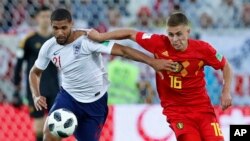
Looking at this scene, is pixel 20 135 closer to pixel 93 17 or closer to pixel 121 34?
pixel 93 17

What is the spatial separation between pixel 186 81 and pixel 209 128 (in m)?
0.44

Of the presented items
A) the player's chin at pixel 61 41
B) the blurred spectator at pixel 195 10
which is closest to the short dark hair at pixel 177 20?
the player's chin at pixel 61 41

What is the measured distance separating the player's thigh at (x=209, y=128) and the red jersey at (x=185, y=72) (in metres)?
0.08

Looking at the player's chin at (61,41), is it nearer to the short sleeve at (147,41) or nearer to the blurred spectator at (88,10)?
the short sleeve at (147,41)

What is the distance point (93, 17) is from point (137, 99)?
1345 mm

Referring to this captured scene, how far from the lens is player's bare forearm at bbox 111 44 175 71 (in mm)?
7555

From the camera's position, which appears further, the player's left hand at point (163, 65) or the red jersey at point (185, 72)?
the red jersey at point (185, 72)

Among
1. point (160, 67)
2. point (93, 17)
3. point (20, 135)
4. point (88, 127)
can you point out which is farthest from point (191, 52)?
point (93, 17)

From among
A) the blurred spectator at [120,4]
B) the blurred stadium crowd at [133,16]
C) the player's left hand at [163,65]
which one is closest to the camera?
the player's left hand at [163,65]

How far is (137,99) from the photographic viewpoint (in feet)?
37.0

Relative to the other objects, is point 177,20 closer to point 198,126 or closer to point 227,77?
point 227,77

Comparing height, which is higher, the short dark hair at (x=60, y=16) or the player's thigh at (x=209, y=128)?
the short dark hair at (x=60, y=16)

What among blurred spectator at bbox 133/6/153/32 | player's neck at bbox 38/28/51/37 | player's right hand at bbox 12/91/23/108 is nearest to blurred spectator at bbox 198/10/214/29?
blurred spectator at bbox 133/6/153/32

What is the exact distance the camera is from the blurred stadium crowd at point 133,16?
11430 mm
